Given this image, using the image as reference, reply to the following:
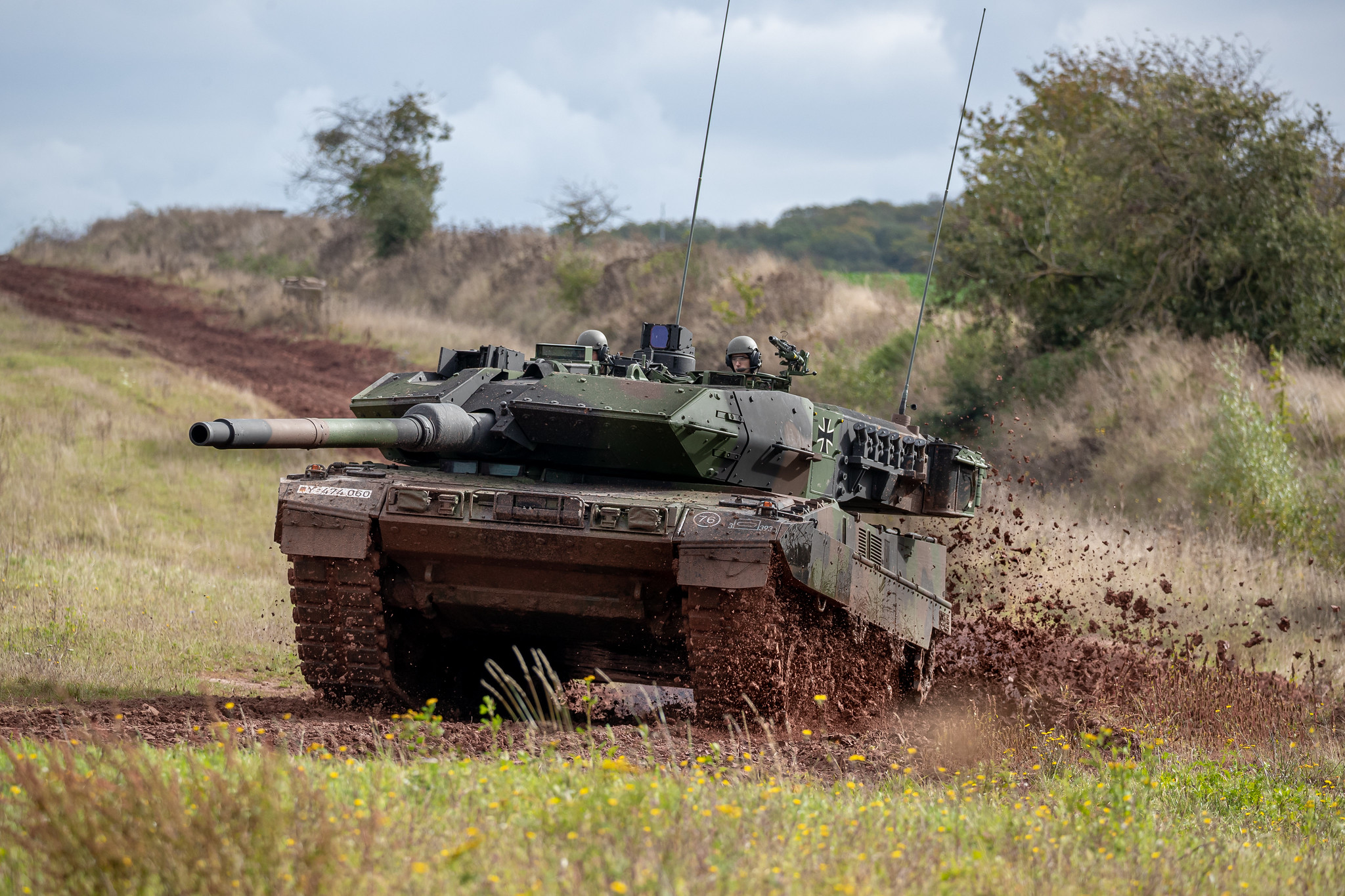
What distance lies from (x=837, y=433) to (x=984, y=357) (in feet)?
43.9

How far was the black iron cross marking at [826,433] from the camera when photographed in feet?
28.4

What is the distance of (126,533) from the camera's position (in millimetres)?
13773

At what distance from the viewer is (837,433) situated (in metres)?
8.91

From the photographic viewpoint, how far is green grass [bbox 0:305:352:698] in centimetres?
981

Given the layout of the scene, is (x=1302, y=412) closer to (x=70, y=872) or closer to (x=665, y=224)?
(x=70, y=872)

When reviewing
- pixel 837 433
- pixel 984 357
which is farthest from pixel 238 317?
pixel 837 433

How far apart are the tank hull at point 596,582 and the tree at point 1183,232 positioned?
12.1 metres

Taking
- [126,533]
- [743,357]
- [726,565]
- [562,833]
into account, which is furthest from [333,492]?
[126,533]

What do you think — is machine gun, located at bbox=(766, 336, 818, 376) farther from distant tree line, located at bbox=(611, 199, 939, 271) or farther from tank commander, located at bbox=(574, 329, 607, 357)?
distant tree line, located at bbox=(611, 199, 939, 271)

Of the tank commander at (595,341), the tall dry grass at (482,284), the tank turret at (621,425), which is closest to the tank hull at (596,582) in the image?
the tank turret at (621,425)

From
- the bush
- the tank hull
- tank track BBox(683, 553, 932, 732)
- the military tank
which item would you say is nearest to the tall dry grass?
the bush

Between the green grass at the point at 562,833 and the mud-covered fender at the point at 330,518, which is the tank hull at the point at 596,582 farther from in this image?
the green grass at the point at 562,833

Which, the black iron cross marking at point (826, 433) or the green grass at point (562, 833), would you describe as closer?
the green grass at point (562, 833)

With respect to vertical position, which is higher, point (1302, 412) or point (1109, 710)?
point (1302, 412)
